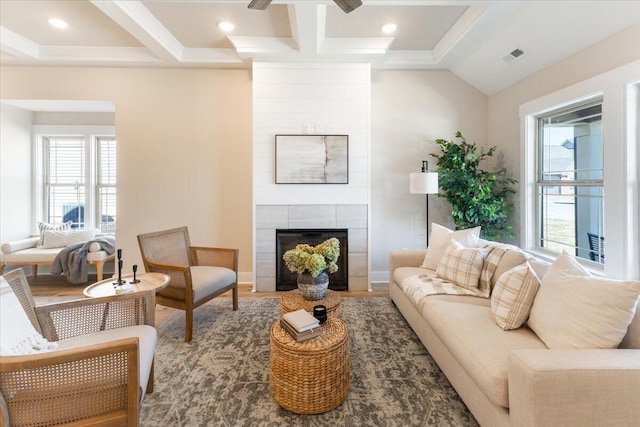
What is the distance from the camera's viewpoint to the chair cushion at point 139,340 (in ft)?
5.06

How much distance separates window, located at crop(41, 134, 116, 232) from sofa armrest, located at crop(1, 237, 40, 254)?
2.10ft

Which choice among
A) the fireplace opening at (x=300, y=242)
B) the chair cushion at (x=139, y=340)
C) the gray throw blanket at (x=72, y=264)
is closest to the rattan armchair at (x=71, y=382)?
the chair cushion at (x=139, y=340)

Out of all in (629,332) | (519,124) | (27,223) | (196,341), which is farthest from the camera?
(27,223)

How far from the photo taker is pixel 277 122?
3.89m

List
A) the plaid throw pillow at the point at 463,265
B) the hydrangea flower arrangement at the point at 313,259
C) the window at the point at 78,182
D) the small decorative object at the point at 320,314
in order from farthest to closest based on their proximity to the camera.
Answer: the window at the point at 78,182 → the plaid throw pillow at the point at 463,265 → the hydrangea flower arrangement at the point at 313,259 → the small decorative object at the point at 320,314

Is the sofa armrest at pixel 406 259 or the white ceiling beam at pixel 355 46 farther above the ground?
the white ceiling beam at pixel 355 46

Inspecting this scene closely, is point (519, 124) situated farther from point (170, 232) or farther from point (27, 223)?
point (27, 223)

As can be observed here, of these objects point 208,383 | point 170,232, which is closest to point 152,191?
point 170,232

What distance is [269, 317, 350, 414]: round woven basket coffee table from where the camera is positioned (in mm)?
1684

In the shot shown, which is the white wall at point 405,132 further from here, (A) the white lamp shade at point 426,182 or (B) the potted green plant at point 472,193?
(A) the white lamp shade at point 426,182

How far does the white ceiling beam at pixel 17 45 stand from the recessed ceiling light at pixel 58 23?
696mm

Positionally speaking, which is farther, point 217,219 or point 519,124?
point 217,219

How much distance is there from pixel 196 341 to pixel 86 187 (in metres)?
3.89

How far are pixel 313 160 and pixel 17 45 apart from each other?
3805mm
